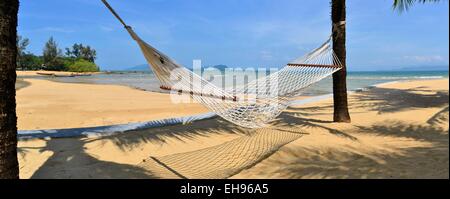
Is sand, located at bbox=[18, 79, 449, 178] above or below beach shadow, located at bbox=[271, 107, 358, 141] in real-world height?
below

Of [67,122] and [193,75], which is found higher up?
[193,75]

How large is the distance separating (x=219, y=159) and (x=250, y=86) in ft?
4.48

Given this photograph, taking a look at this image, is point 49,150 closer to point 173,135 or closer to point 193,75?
point 173,135

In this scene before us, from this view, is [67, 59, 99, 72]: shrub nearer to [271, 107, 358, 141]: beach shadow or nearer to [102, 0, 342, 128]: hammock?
[271, 107, 358, 141]: beach shadow

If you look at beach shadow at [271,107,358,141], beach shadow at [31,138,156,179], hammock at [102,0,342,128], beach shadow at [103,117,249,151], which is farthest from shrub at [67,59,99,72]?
beach shadow at [31,138,156,179]

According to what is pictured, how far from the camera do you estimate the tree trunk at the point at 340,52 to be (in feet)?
14.2

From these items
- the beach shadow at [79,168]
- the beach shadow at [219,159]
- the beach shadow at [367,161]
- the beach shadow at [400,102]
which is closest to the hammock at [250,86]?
the beach shadow at [219,159]

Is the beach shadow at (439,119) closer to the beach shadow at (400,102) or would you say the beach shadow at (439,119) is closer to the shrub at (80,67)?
the beach shadow at (400,102)

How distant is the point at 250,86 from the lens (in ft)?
13.5

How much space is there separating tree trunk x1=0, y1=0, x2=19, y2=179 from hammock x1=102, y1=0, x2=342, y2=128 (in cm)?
74

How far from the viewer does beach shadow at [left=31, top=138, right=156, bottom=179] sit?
251 cm

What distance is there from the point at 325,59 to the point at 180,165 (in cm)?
244
